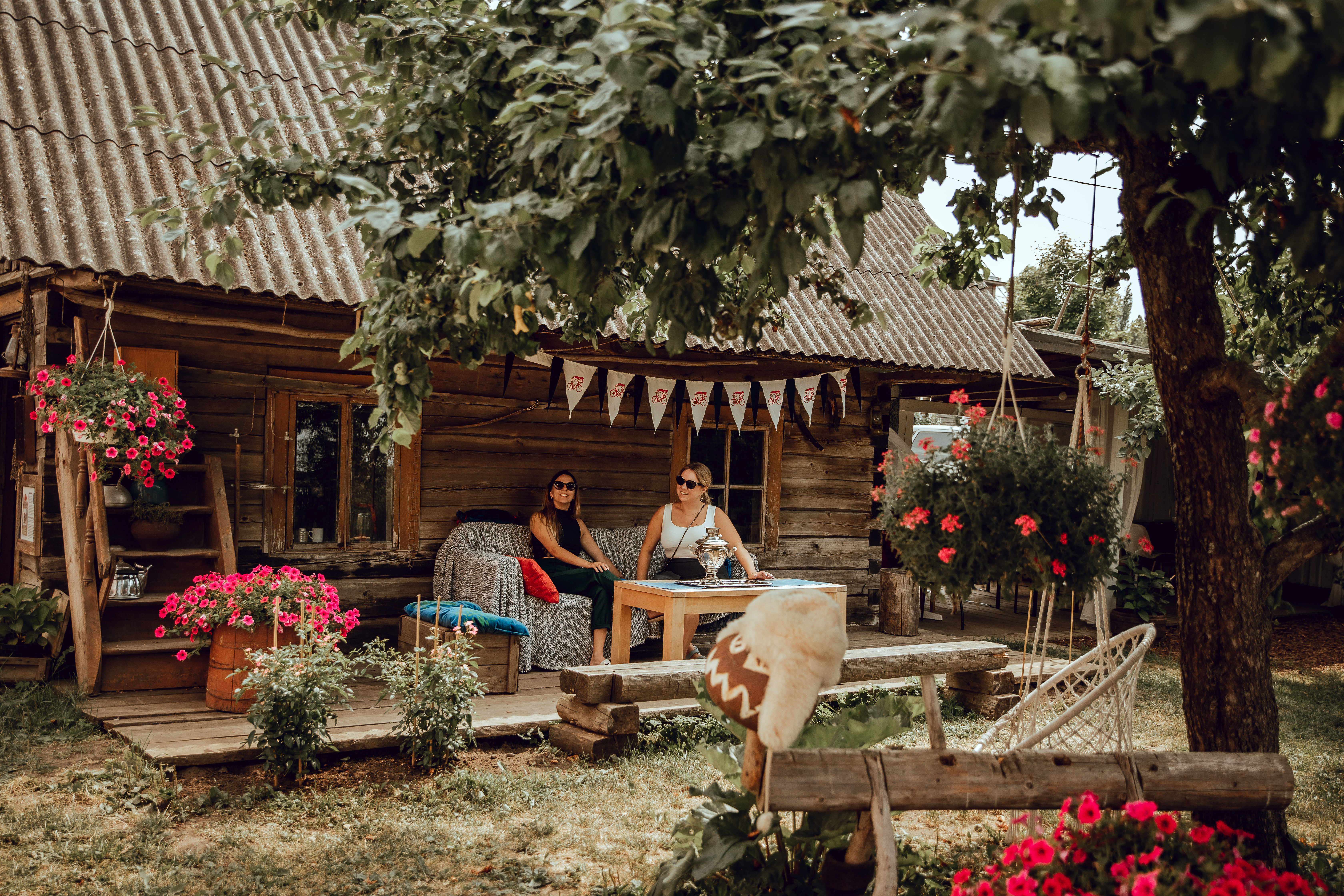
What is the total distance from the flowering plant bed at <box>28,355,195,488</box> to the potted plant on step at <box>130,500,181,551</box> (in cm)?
35

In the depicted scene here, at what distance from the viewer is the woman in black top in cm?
681

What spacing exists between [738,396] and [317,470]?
3.08m

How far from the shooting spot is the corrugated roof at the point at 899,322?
791 cm

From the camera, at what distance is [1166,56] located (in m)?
2.16

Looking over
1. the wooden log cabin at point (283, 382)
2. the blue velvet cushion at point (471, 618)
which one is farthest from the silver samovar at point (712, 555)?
the wooden log cabin at point (283, 382)

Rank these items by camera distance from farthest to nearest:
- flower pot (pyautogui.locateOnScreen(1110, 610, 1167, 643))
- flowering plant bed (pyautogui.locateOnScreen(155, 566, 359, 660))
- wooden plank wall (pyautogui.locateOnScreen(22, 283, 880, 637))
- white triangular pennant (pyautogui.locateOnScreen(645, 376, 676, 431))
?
1. flower pot (pyautogui.locateOnScreen(1110, 610, 1167, 643))
2. white triangular pennant (pyautogui.locateOnScreen(645, 376, 676, 431))
3. wooden plank wall (pyautogui.locateOnScreen(22, 283, 880, 637))
4. flowering plant bed (pyautogui.locateOnScreen(155, 566, 359, 660))

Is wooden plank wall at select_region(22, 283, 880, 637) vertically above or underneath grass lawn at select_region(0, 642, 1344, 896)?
above

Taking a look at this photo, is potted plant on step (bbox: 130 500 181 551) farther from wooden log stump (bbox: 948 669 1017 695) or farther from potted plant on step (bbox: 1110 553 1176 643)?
potted plant on step (bbox: 1110 553 1176 643)

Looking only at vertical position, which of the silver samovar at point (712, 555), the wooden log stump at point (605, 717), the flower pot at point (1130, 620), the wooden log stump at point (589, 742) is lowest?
the flower pot at point (1130, 620)

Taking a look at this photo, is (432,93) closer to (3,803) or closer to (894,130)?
(894,130)

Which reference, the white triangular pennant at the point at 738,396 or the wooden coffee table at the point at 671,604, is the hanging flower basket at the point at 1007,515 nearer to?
the wooden coffee table at the point at 671,604

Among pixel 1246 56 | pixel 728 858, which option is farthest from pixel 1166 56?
pixel 728 858

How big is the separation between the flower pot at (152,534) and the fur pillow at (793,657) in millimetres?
4394

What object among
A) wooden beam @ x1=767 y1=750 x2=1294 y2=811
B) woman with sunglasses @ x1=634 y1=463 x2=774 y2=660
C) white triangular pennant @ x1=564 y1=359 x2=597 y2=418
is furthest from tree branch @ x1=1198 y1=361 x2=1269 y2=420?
white triangular pennant @ x1=564 y1=359 x2=597 y2=418
